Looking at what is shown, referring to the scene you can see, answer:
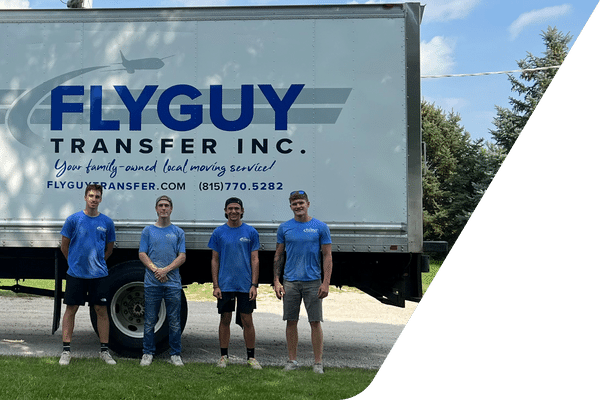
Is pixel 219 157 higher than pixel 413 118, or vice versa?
pixel 413 118

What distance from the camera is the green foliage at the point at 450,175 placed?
24.6m

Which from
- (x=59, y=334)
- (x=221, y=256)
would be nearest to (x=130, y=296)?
(x=221, y=256)

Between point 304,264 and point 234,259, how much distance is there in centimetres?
76

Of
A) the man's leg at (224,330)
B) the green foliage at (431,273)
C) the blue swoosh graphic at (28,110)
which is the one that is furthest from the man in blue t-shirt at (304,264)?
the green foliage at (431,273)

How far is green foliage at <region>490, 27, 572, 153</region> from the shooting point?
77.4 ft

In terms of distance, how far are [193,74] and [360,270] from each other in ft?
10.0

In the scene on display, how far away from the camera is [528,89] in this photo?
24.1 metres

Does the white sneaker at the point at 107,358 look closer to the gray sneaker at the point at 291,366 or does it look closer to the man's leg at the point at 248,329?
the man's leg at the point at 248,329

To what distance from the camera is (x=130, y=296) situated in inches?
236

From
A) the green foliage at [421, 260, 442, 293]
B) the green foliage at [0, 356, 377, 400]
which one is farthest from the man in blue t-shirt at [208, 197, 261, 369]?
the green foliage at [421, 260, 442, 293]

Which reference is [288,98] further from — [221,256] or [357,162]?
[221,256]

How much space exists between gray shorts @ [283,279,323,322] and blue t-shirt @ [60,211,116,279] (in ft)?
6.65

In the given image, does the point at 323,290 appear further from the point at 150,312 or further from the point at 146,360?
the point at 146,360

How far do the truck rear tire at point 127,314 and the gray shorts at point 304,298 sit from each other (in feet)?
4.18
